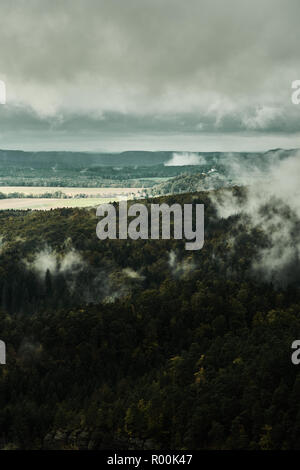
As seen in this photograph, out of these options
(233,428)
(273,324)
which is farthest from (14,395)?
(273,324)

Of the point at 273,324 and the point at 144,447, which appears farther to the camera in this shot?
the point at 273,324

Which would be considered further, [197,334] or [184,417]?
[197,334]

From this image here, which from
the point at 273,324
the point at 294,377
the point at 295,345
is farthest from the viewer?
the point at 273,324

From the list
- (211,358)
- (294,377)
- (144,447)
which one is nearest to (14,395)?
(144,447)

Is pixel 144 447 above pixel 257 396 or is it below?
below

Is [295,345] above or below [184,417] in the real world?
above

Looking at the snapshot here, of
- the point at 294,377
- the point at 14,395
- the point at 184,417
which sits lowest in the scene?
the point at 14,395
